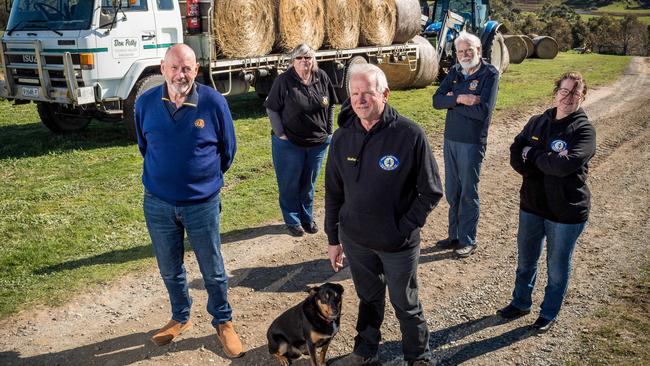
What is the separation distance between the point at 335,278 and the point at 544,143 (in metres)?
2.19

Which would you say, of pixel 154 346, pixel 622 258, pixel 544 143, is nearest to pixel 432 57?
pixel 622 258

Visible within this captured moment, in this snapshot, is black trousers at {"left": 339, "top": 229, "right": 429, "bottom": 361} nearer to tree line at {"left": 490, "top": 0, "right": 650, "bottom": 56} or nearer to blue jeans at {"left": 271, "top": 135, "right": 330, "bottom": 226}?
blue jeans at {"left": 271, "top": 135, "right": 330, "bottom": 226}

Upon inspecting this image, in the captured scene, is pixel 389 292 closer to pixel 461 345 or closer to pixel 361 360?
pixel 361 360

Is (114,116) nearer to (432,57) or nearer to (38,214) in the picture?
(38,214)

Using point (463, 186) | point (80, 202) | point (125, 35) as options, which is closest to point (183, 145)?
point (463, 186)

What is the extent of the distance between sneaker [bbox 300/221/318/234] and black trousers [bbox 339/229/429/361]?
2.41 metres

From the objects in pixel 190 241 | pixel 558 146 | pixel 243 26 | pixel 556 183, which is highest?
pixel 243 26

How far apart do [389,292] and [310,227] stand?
2711mm

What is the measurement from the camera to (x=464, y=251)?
552cm

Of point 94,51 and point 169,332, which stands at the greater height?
point 94,51

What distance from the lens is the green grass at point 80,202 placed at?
5.09m

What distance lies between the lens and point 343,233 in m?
3.59

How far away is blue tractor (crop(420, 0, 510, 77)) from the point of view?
17.3 m

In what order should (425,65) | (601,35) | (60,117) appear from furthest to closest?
(601,35) → (425,65) → (60,117)
